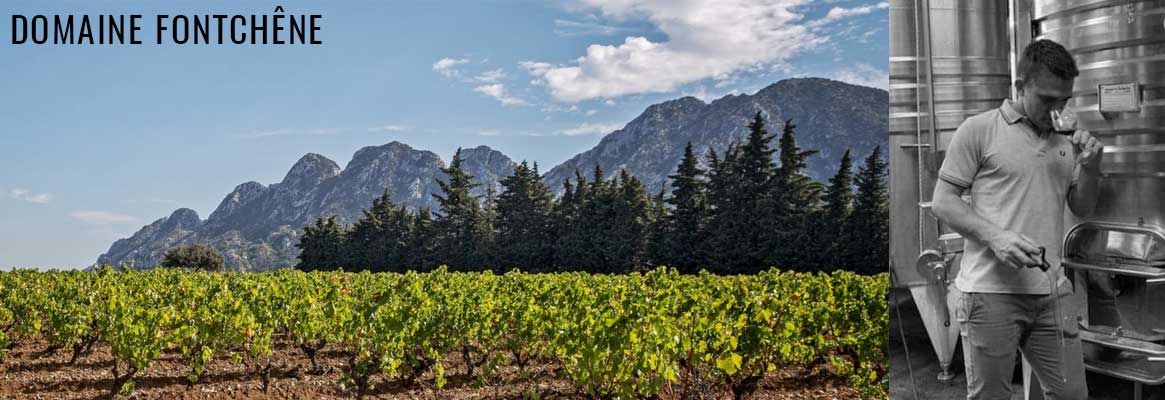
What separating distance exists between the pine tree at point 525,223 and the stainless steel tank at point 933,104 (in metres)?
33.2

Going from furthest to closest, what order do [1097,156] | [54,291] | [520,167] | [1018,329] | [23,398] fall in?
[520,167]
[54,291]
[23,398]
[1018,329]
[1097,156]

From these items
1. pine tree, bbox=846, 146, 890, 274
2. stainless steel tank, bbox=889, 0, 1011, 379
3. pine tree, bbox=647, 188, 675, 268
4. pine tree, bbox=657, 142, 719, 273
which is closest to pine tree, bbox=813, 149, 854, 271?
pine tree, bbox=846, 146, 890, 274

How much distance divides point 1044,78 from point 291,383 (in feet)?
24.3

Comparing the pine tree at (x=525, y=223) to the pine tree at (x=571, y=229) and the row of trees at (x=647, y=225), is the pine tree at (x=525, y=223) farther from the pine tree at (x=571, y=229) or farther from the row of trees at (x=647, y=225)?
the pine tree at (x=571, y=229)

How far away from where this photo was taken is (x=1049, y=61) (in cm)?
154

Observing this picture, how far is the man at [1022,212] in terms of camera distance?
5.07ft

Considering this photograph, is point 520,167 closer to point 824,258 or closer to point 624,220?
point 624,220

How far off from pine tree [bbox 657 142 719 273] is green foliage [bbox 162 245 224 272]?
3046 centimetres

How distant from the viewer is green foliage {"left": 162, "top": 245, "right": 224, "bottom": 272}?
5134 cm

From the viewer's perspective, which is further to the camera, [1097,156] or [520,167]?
[520,167]

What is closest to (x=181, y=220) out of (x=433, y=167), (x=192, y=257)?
(x=433, y=167)

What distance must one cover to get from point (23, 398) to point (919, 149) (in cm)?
822

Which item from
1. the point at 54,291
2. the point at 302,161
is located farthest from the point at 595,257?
the point at 302,161

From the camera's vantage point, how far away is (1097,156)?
1484mm
